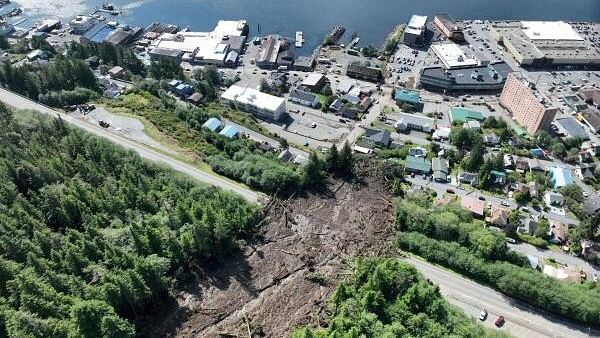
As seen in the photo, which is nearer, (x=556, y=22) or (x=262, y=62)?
(x=262, y=62)

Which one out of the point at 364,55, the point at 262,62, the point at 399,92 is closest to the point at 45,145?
the point at 262,62

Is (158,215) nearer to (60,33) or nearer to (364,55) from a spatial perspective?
(364,55)

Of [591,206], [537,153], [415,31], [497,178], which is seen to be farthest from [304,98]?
[591,206]

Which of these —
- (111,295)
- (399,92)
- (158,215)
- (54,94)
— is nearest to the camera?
(111,295)

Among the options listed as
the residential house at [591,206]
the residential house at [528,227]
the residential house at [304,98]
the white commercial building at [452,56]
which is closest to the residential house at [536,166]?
the residential house at [591,206]

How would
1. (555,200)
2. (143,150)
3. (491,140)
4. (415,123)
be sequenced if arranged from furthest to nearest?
(415,123) < (491,140) < (143,150) < (555,200)

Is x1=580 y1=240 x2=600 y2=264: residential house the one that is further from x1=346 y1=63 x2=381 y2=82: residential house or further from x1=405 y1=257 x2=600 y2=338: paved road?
x1=346 y1=63 x2=381 y2=82: residential house

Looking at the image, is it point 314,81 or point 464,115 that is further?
point 314,81

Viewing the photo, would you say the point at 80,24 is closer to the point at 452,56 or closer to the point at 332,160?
the point at 332,160
